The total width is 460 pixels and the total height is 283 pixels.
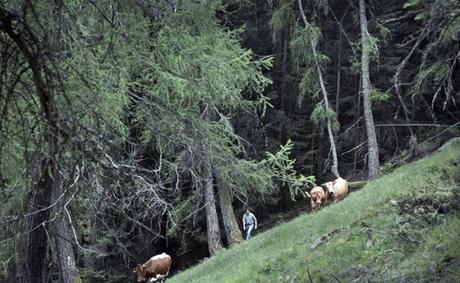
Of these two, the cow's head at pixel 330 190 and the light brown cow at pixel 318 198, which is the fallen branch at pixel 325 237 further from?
the cow's head at pixel 330 190

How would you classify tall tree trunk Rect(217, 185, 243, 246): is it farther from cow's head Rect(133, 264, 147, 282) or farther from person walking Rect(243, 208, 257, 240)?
cow's head Rect(133, 264, 147, 282)

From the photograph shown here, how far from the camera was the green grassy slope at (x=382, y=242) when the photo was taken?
24.9ft

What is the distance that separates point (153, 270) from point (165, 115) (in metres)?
11.9

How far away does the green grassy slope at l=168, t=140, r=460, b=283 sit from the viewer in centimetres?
758

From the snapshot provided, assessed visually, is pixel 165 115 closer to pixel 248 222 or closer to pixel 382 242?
pixel 382 242

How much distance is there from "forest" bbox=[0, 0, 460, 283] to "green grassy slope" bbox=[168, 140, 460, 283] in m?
1.10

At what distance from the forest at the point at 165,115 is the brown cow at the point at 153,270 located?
1192mm

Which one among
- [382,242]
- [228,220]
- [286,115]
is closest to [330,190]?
[228,220]

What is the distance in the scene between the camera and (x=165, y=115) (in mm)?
8023

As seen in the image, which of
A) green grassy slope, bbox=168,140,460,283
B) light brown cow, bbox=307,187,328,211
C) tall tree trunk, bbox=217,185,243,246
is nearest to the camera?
green grassy slope, bbox=168,140,460,283

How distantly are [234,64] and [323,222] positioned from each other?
428 centimetres

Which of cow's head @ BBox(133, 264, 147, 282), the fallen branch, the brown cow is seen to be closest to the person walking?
the brown cow

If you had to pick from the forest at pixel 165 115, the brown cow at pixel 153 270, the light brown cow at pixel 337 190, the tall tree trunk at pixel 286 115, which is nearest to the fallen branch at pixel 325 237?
the forest at pixel 165 115

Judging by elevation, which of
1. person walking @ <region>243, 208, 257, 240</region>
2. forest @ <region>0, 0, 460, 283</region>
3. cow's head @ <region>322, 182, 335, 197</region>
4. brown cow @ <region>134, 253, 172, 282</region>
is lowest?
brown cow @ <region>134, 253, 172, 282</region>
